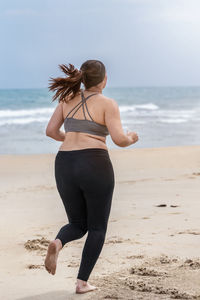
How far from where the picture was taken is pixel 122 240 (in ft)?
17.0

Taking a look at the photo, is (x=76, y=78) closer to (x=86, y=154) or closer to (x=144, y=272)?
(x=86, y=154)

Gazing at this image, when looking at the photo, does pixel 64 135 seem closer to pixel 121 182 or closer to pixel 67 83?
pixel 67 83

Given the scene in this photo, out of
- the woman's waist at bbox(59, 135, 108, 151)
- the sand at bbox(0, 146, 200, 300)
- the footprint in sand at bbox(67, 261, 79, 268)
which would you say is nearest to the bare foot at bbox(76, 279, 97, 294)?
the sand at bbox(0, 146, 200, 300)

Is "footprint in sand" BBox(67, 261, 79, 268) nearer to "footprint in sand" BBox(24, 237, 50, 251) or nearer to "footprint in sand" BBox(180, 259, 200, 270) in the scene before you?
"footprint in sand" BBox(24, 237, 50, 251)

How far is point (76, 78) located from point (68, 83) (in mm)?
62

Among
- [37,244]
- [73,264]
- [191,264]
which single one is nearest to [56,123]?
[73,264]

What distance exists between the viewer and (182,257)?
14.9 ft

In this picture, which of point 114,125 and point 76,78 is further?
point 76,78

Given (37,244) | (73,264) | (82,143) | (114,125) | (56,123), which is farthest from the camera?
(37,244)

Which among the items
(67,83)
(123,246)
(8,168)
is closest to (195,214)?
(123,246)

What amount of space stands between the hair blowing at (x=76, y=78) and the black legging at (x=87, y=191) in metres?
0.39

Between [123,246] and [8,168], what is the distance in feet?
20.3

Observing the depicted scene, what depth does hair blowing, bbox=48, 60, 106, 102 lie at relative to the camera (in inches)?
137

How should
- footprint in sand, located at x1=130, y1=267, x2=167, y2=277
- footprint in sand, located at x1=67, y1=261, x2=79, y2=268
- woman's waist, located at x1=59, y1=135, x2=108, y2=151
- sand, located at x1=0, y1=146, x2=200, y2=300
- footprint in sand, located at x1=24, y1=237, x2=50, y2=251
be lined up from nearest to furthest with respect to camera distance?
woman's waist, located at x1=59, y1=135, x2=108, y2=151
sand, located at x1=0, y1=146, x2=200, y2=300
footprint in sand, located at x1=130, y1=267, x2=167, y2=277
footprint in sand, located at x1=67, y1=261, x2=79, y2=268
footprint in sand, located at x1=24, y1=237, x2=50, y2=251
